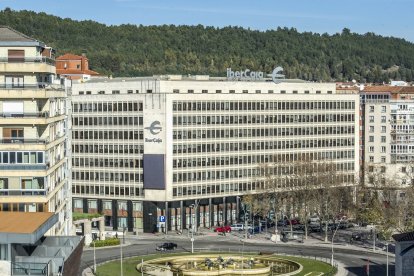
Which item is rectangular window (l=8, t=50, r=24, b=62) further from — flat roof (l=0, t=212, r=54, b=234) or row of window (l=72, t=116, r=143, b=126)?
row of window (l=72, t=116, r=143, b=126)

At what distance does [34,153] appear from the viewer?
94.8 metres

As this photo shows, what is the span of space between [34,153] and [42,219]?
17.1m

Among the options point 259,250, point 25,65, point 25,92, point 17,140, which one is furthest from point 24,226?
point 259,250

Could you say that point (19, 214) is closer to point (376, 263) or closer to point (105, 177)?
point (376, 263)

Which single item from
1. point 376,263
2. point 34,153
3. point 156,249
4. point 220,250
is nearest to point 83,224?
point 156,249

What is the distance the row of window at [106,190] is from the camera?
192 m

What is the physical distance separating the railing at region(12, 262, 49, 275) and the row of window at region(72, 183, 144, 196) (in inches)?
4654

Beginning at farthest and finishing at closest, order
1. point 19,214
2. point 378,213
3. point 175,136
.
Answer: point 175,136 → point 378,213 → point 19,214

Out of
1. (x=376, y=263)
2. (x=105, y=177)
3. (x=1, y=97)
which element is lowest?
(x=376, y=263)

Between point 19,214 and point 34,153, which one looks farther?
point 34,153

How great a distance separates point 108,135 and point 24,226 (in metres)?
120

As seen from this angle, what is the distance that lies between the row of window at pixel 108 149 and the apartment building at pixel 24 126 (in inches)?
3690

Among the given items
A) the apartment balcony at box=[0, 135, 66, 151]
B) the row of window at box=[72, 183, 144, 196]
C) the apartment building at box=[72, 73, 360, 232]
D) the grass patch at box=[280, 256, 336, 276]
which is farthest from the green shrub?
the apartment balcony at box=[0, 135, 66, 151]

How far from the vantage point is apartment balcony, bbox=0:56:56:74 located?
309 ft
